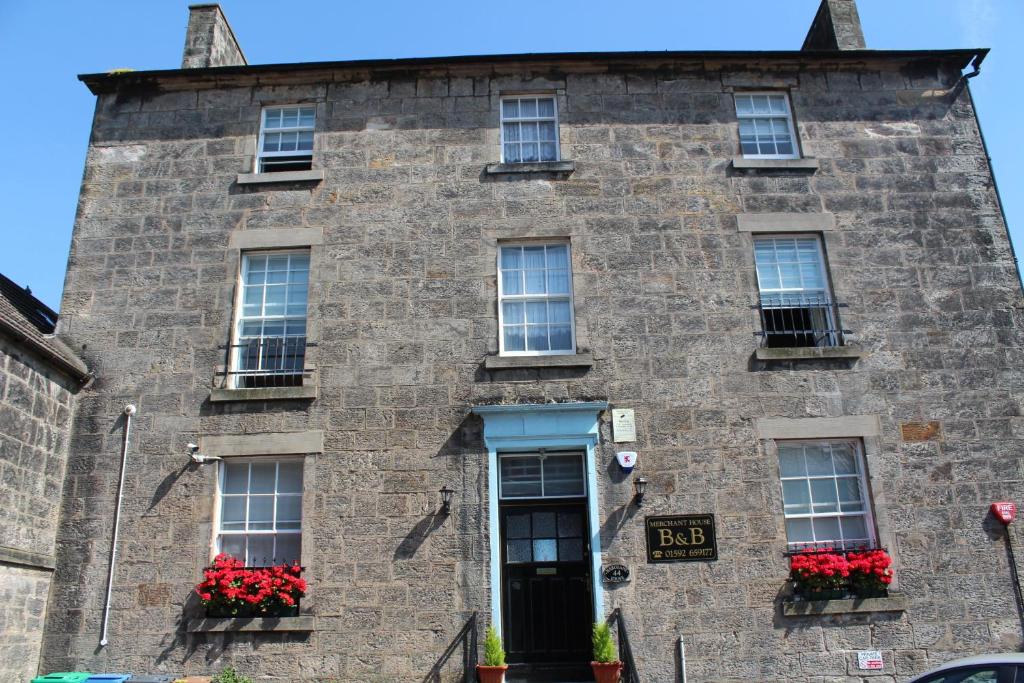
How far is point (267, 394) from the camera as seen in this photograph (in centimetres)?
1088

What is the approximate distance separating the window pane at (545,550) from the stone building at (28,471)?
6092mm

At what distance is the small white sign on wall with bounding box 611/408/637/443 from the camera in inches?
420

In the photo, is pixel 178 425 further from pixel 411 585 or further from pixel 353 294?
pixel 411 585

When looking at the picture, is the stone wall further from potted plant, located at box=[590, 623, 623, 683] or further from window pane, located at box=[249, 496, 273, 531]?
potted plant, located at box=[590, 623, 623, 683]

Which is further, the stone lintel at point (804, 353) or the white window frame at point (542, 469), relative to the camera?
the stone lintel at point (804, 353)

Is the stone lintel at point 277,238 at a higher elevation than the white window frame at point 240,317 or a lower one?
higher

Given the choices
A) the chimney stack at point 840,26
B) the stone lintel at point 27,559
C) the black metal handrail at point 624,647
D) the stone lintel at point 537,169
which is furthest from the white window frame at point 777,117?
the stone lintel at point 27,559

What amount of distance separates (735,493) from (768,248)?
363 cm

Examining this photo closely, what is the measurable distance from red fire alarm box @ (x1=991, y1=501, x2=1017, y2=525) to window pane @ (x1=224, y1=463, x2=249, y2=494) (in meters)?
9.63

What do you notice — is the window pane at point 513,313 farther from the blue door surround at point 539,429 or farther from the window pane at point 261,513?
the window pane at point 261,513

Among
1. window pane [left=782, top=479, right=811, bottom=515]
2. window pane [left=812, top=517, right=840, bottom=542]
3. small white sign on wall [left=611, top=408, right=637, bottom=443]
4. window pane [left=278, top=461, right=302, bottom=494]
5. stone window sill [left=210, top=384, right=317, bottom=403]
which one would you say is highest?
stone window sill [left=210, top=384, right=317, bottom=403]

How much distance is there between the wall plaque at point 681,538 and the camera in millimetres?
10234

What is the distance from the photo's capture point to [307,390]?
10.9m

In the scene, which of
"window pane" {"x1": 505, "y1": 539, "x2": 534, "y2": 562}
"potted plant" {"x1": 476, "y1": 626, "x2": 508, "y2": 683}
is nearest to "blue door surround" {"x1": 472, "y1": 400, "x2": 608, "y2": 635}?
"window pane" {"x1": 505, "y1": 539, "x2": 534, "y2": 562}
